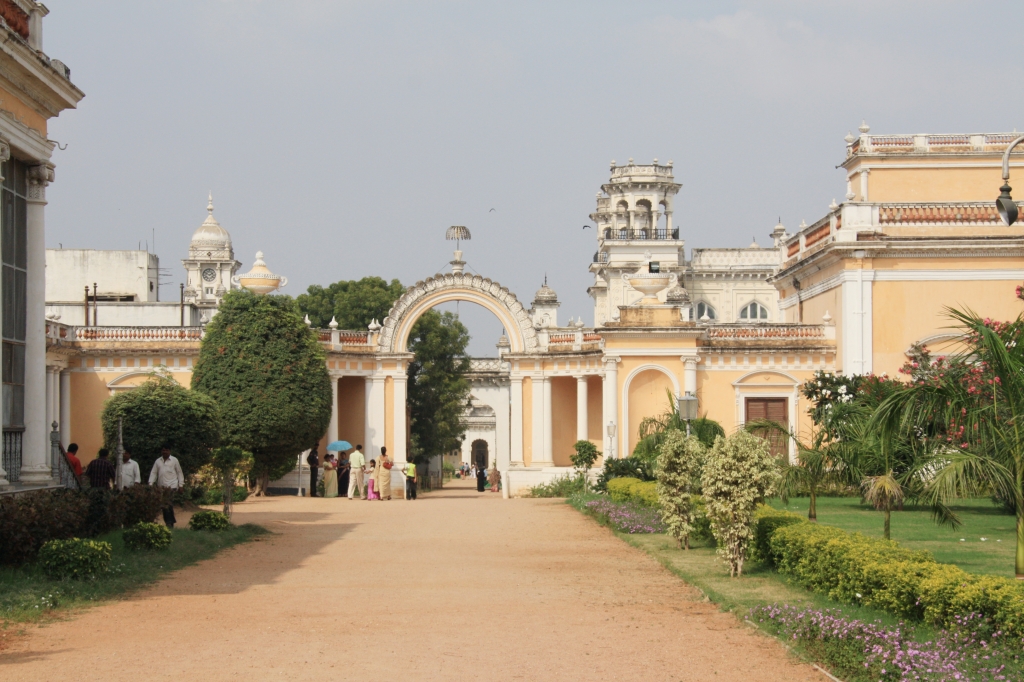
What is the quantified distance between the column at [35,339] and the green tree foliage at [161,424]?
694 centimetres

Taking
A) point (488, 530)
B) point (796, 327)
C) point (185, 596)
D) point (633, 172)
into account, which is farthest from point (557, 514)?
point (633, 172)

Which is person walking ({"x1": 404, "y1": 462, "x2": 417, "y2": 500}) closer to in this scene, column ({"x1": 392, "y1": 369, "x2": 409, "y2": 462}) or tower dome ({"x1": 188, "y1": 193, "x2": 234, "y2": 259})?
column ({"x1": 392, "y1": 369, "x2": 409, "y2": 462})

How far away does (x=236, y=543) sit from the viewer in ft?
62.4

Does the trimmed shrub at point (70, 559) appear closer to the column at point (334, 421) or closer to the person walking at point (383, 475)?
the person walking at point (383, 475)

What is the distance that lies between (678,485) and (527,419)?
17.7 m

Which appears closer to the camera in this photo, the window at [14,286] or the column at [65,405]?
the window at [14,286]

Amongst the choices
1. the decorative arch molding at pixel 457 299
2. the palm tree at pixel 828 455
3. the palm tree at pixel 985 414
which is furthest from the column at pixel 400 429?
the palm tree at pixel 985 414

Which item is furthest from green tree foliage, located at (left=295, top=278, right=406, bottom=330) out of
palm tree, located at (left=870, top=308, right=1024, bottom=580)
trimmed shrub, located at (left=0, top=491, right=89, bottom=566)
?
palm tree, located at (left=870, top=308, right=1024, bottom=580)

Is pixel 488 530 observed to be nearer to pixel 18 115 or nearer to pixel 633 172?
pixel 18 115

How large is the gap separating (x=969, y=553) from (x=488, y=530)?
343 inches

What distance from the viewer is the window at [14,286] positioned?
626 inches

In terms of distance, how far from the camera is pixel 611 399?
31719mm

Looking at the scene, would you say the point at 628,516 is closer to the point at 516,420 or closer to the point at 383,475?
the point at 383,475

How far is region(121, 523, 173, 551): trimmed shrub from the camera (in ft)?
53.0
